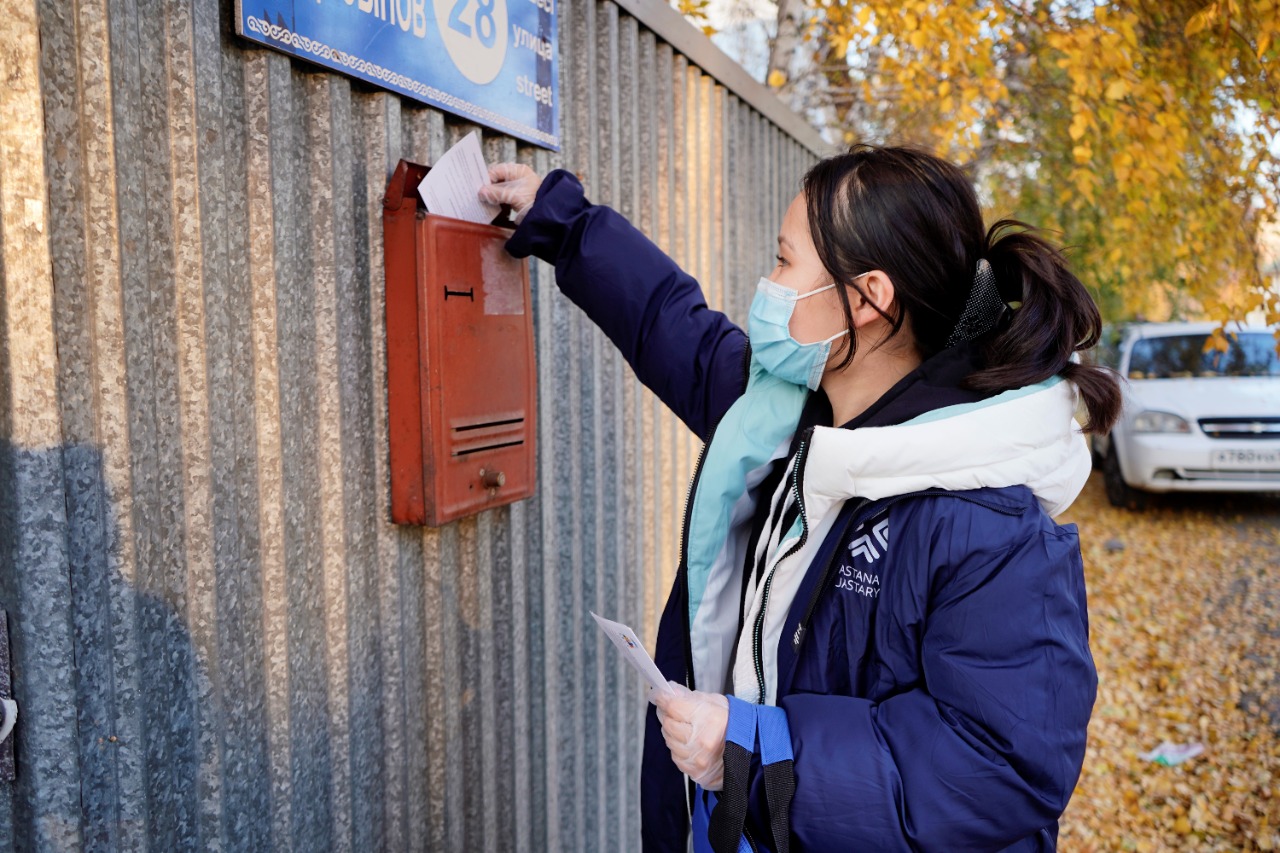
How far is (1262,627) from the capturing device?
22.7 ft

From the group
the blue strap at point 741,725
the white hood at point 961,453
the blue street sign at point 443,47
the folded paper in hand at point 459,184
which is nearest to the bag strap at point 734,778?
the blue strap at point 741,725

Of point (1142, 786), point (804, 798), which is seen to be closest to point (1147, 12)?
point (1142, 786)

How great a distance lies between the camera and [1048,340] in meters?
1.73

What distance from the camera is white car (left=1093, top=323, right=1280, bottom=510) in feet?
30.1

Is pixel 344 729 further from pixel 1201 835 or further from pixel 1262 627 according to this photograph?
pixel 1262 627

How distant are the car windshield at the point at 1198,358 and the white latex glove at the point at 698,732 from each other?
32.9 ft

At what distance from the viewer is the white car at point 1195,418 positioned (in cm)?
918

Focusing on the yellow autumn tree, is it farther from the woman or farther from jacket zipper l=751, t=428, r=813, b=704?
jacket zipper l=751, t=428, r=813, b=704

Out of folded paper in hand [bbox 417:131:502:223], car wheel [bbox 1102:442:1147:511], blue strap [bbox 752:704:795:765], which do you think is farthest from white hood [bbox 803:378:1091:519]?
car wheel [bbox 1102:442:1147:511]

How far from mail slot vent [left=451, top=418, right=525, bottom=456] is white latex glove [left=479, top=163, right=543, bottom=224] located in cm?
46

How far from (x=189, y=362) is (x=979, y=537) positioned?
1310 millimetres

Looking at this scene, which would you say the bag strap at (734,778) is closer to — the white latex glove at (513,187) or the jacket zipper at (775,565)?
the jacket zipper at (775,565)

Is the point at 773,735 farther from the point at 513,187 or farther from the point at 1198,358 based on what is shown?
the point at 1198,358

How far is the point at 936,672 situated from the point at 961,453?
0.37 meters
